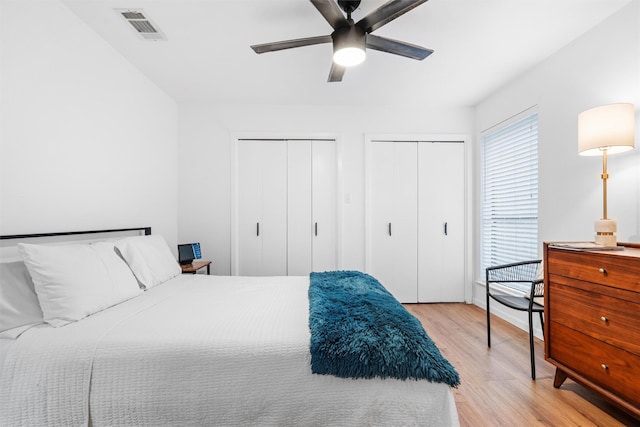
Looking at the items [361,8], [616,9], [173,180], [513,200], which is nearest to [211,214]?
[173,180]

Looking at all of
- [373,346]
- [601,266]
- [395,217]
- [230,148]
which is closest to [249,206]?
[230,148]

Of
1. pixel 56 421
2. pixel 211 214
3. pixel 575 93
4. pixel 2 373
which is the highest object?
pixel 575 93

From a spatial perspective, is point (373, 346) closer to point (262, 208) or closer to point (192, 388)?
point (192, 388)

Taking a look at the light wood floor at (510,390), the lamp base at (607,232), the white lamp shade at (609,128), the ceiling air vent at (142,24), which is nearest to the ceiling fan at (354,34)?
the ceiling air vent at (142,24)

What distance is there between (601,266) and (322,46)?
242 centimetres

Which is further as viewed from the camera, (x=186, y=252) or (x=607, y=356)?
(x=186, y=252)

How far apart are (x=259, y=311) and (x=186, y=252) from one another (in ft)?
6.06

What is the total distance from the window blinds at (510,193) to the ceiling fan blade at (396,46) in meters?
1.65

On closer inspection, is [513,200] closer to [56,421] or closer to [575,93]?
[575,93]

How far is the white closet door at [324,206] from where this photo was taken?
12.1 feet

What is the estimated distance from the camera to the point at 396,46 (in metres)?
1.88

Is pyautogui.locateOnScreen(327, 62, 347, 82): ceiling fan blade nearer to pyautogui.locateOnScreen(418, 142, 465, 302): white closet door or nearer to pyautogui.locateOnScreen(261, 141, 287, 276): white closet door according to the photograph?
pyautogui.locateOnScreen(261, 141, 287, 276): white closet door

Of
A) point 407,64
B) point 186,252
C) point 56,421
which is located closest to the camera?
point 56,421

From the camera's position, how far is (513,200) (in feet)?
10.1
